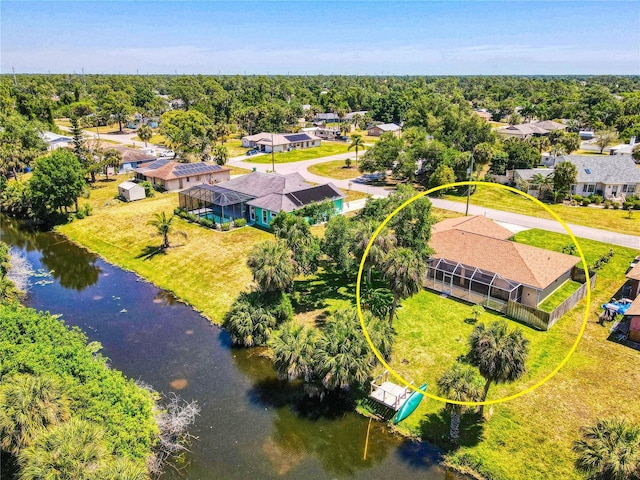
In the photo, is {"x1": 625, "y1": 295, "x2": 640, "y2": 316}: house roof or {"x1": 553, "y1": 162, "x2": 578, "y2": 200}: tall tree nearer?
{"x1": 625, "y1": 295, "x2": 640, "y2": 316}: house roof

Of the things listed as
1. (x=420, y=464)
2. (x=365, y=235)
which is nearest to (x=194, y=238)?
(x=365, y=235)

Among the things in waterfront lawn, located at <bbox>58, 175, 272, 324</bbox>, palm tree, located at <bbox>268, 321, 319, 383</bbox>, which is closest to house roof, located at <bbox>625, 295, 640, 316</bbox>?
palm tree, located at <bbox>268, 321, 319, 383</bbox>

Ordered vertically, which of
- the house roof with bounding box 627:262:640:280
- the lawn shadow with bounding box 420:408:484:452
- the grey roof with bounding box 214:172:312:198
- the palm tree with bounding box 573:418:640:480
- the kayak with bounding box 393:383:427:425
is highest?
the grey roof with bounding box 214:172:312:198

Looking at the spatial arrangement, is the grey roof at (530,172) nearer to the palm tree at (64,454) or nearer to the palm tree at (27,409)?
the palm tree at (27,409)

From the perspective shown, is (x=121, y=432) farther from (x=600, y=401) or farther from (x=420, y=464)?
(x=600, y=401)

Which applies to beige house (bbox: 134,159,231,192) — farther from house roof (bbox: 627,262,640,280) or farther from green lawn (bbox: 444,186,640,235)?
house roof (bbox: 627,262,640,280)

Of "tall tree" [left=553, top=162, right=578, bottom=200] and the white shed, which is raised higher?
"tall tree" [left=553, top=162, right=578, bottom=200]
